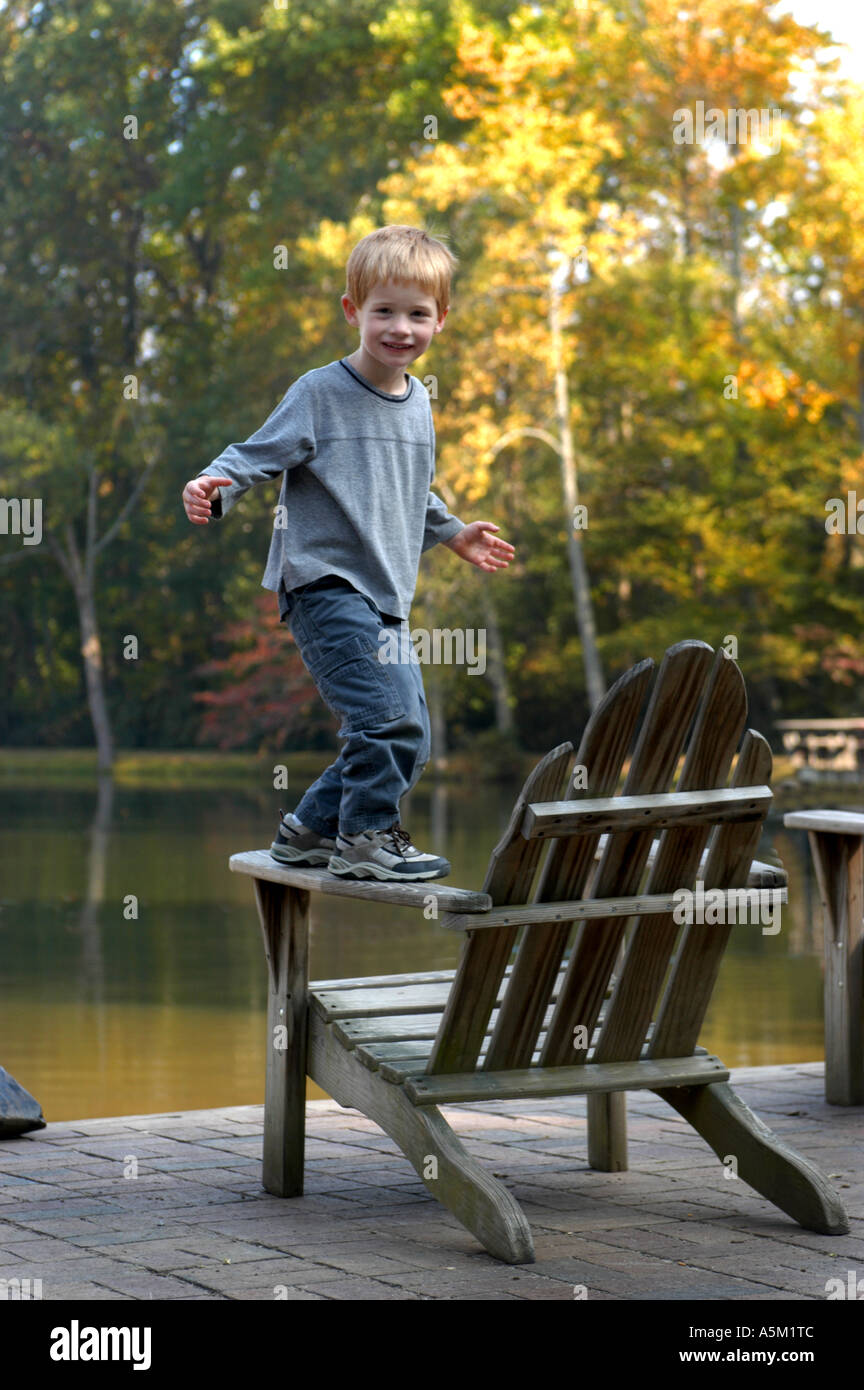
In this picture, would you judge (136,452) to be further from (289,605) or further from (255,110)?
(289,605)

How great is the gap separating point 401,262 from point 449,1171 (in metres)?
2.07

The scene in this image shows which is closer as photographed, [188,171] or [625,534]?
[625,534]

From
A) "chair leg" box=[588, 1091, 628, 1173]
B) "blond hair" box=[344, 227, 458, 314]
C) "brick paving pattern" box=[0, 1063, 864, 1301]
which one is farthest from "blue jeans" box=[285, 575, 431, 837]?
"chair leg" box=[588, 1091, 628, 1173]

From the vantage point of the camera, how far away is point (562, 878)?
12.6 ft

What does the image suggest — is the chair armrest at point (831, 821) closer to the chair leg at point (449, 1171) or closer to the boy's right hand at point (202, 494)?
the chair leg at point (449, 1171)

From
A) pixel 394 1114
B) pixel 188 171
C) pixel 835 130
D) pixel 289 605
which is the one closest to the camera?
pixel 394 1114

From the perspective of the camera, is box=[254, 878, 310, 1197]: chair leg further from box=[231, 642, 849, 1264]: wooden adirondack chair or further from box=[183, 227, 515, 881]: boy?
box=[183, 227, 515, 881]: boy

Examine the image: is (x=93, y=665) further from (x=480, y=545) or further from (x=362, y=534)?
(x=362, y=534)

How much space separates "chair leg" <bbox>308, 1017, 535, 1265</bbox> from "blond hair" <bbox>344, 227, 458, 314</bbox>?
1.84 metres

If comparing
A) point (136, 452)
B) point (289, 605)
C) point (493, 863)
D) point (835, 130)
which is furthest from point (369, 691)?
point (136, 452)

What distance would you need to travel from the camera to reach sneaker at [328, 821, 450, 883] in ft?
12.9

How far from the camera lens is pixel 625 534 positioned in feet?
99.0

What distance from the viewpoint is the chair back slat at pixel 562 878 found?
3.73 metres

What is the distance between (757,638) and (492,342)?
6.68 metres
